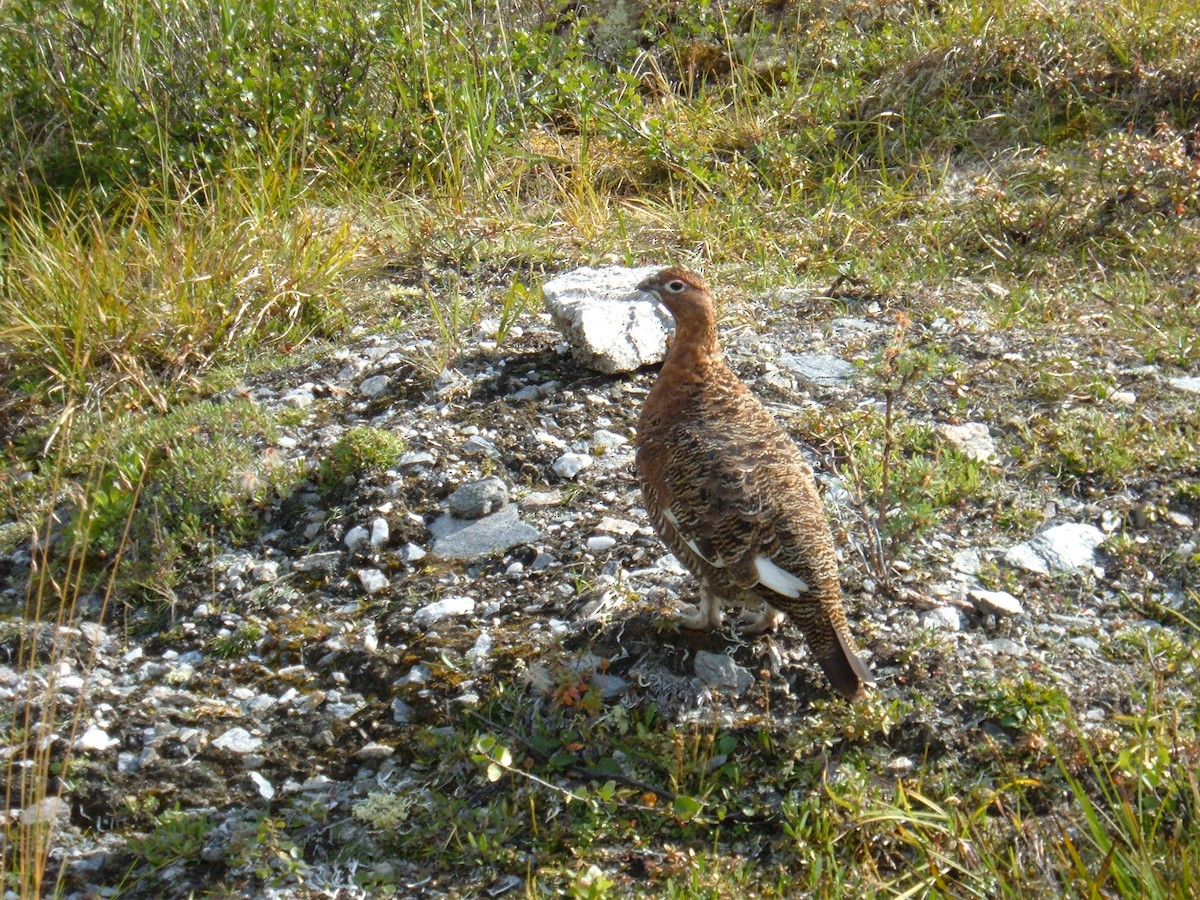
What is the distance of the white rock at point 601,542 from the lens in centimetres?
412

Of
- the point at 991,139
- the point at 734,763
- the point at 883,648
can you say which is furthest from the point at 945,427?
the point at 991,139

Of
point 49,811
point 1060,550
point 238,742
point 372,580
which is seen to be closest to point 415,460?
→ point 372,580

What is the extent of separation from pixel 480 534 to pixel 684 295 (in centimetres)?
115

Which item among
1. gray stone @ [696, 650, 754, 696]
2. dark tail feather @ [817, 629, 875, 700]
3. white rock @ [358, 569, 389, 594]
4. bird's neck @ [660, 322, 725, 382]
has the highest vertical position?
bird's neck @ [660, 322, 725, 382]

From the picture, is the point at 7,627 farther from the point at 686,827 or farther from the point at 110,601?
the point at 686,827

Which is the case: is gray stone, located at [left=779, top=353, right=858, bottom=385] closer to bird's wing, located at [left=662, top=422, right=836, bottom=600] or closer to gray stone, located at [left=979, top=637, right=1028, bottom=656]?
bird's wing, located at [left=662, top=422, right=836, bottom=600]

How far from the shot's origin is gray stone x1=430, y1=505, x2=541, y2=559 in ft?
13.7

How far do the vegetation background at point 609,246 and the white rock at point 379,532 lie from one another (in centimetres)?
35

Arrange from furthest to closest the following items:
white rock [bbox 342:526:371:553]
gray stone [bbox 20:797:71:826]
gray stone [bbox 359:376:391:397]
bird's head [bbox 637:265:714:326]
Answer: gray stone [bbox 359:376:391:397]
white rock [bbox 342:526:371:553]
bird's head [bbox 637:265:714:326]
gray stone [bbox 20:797:71:826]

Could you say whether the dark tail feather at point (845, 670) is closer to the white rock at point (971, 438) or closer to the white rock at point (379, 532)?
the white rock at point (971, 438)

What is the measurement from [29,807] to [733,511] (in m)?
2.16

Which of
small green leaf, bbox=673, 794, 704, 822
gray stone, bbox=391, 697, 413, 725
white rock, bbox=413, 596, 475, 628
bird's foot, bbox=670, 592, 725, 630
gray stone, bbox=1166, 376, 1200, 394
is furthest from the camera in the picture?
gray stone, bbox=1166, 376, 1200, 394

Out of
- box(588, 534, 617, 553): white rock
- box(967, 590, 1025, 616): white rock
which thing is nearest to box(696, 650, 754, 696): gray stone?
box(588, 534, 617, 553): white rock

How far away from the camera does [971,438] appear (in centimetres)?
466
